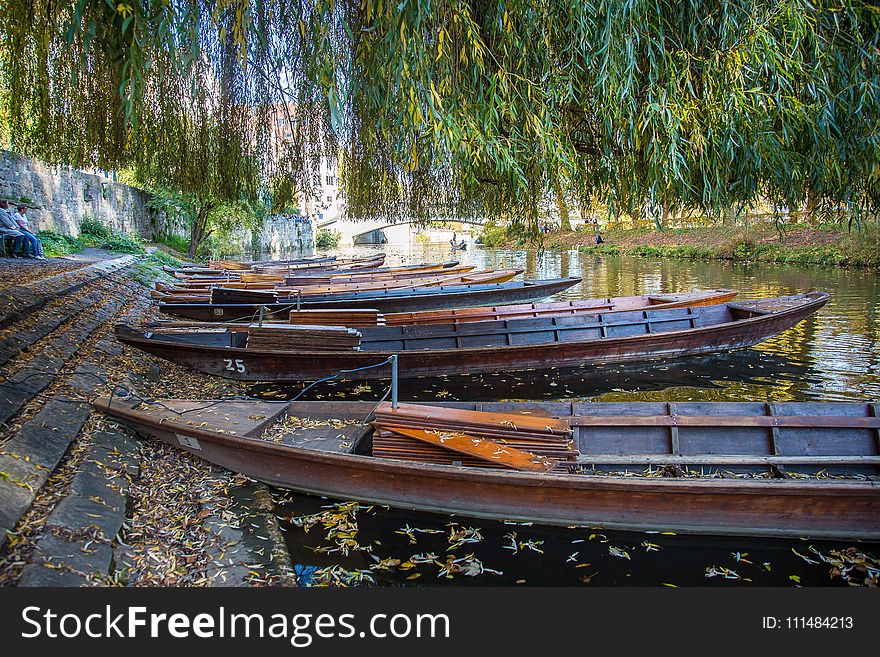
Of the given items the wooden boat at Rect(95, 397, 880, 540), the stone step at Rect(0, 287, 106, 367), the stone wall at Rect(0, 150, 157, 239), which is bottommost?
the wooden boat at Rect(95, 397, 880, 540)

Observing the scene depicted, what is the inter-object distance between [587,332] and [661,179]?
19.6 feet

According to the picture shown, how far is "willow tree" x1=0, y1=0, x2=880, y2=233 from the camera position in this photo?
11.9 ft

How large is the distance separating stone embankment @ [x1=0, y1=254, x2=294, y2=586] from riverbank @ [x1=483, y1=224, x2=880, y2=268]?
38.0 feet

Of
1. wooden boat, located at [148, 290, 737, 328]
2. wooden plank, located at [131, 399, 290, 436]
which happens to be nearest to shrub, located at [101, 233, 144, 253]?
wooden boat, located at [148, 290, 737, 328]

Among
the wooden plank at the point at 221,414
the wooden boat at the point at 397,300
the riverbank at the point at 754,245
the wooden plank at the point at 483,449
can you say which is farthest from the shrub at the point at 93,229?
the wooden plank at the point at 483,449

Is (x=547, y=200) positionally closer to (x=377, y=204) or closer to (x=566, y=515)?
(x=377, y=204)

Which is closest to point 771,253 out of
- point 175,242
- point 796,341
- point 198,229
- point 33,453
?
point 796,341

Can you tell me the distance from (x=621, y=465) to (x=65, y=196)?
18.8 m

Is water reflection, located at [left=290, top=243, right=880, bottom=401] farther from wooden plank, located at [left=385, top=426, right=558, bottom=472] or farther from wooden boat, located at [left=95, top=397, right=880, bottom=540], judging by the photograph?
wooden plank, located at [left=385, top=426, right=558, bottom=472]

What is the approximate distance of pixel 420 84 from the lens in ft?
11.8

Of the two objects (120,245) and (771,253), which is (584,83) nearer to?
(120,245)

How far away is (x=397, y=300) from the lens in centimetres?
1245

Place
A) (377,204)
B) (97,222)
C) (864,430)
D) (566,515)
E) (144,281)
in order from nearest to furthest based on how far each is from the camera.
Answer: (566,515) → (864,430) → (377,204) → (144,281) → (97,222)

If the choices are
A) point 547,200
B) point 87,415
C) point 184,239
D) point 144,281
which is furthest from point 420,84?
point 184,239
